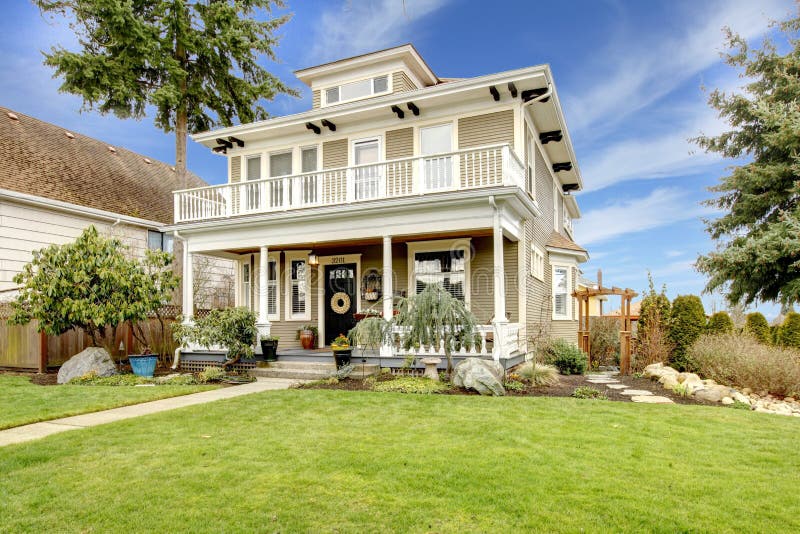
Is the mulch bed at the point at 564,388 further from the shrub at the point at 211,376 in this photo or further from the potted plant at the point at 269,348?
the shrub at the point at 211,376

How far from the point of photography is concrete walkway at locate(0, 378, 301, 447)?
599 cm

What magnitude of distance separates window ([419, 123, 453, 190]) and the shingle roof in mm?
9045

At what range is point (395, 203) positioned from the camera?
34.8 ft

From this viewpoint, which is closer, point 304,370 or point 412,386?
point 412,386

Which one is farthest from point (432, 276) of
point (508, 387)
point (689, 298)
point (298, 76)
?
point (298, 76)

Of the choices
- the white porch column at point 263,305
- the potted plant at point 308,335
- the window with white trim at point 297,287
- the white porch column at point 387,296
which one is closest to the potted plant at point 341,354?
the white porch column at point 387,296

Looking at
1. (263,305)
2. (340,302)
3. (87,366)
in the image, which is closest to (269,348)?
(263,305)

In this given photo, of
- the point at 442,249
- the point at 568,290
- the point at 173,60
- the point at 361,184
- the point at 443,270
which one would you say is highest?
the point at 173,60

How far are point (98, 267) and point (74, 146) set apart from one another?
9556mm

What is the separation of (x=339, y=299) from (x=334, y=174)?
11.8 feet

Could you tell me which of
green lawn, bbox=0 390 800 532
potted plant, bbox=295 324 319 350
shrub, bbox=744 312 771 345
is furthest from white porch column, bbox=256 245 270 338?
shrub, bbox=744 312 771 345

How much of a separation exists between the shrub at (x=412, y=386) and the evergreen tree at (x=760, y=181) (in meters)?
8.50

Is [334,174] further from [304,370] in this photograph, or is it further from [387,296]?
[304,370]

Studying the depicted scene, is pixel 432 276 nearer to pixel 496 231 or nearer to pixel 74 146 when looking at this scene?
pixel 496 231
